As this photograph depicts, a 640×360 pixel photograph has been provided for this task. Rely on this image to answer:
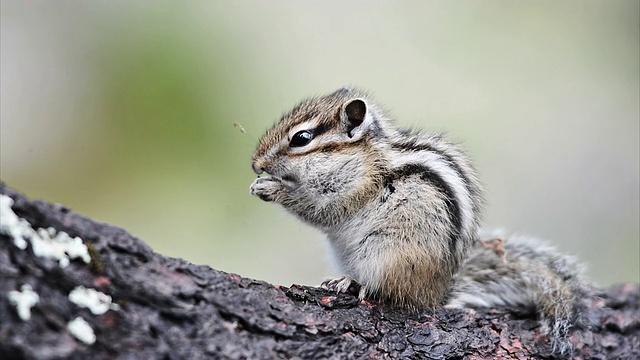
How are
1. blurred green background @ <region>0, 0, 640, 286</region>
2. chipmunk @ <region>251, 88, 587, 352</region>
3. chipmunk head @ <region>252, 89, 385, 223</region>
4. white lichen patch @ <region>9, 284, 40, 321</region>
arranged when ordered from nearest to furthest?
white lichen patch @ <region>9, 284, 40, 321</region> → chipmunk @ <region>251, 88, 587, 352</region> → chipmunk head @ <region>252, 89, 385, 223</region> → blurred green background @ <region>0, 0, 640, 286</region>

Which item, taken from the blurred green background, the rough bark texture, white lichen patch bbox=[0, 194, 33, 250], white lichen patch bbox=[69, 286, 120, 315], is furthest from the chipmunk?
the blurred green background

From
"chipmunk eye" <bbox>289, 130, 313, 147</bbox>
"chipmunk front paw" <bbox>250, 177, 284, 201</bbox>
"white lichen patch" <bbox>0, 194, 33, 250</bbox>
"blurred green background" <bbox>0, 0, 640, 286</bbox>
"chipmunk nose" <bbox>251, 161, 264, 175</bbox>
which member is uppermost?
"blurred green background" <bbox>0, 0, 640, 286</bbox>

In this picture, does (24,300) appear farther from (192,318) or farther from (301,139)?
(301,139)

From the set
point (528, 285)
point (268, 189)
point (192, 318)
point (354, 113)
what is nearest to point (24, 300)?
point (192, 318)

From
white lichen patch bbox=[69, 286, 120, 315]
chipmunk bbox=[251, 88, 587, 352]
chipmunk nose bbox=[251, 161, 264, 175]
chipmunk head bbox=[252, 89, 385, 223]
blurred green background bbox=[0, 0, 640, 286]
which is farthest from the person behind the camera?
blurred green background bbox=[0, 0, 640, 286]

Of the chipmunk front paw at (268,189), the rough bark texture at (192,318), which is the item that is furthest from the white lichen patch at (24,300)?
the chipmunk front paw at (268,189)

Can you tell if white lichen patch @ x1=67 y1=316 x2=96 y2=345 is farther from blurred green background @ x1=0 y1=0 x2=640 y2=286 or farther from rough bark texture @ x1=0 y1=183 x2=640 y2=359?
blurred green background @ x1=0 y1=0 x2=640 y2=286

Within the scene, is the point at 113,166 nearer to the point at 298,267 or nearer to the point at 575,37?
the point at 298,267
